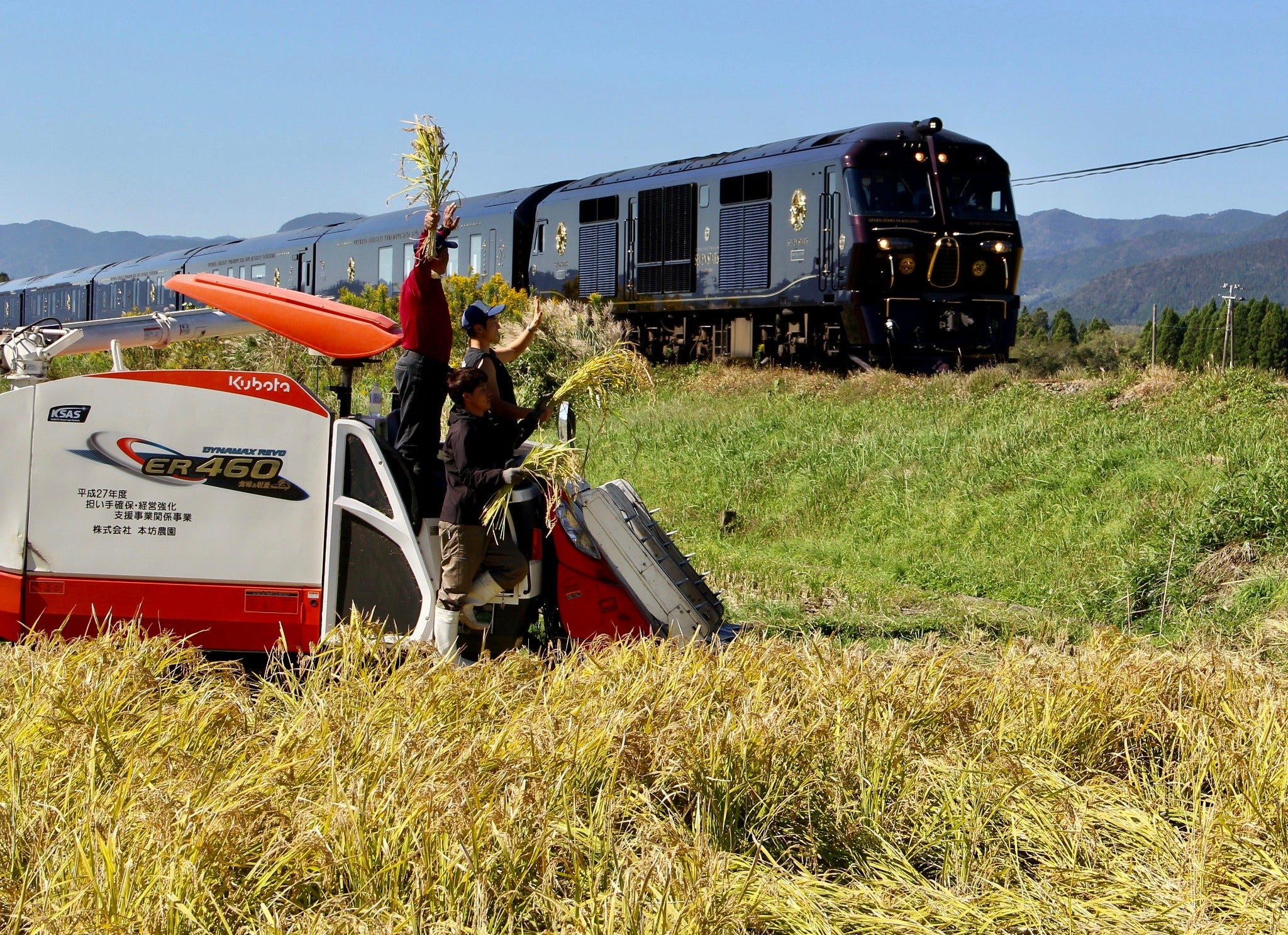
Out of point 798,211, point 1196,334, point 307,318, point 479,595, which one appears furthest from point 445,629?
point 1196,334

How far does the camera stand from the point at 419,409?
21.8 feet

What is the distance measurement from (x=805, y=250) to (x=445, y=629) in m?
13.3

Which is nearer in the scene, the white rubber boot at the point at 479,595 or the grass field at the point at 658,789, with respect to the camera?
the grass field at the point at 658,789

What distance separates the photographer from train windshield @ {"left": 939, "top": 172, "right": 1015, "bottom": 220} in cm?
1848

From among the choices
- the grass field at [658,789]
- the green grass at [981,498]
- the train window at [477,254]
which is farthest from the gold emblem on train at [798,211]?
the grass field at [658,789]

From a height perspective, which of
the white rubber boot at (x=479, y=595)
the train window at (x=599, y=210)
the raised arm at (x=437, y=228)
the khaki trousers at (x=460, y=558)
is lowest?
the white rubber boot at (x=479, y=595)

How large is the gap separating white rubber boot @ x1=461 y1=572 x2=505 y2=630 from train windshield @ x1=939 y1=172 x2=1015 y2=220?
13.3 meters

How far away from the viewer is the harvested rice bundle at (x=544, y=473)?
6.30 meters

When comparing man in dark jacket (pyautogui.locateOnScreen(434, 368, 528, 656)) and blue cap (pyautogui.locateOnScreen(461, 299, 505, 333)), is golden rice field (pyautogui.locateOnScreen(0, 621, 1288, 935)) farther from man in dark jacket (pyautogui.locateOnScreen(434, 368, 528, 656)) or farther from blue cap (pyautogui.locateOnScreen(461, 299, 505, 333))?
blue cap (pyautogui.locateOnScreen(461, 299, 505, 333))

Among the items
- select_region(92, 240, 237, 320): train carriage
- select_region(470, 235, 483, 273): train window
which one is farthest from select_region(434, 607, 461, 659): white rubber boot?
select_region(92, 240, 237, 320): train carriage

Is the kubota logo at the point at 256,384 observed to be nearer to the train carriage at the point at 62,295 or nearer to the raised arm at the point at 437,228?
the raised arm at the point at 437,228

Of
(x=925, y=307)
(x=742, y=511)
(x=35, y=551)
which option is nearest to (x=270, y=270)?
(x=925, y=307)

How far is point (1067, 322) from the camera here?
265ft

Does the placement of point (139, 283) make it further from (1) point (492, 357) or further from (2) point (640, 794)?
(2) point (640, 794)
